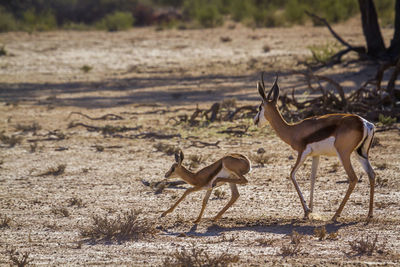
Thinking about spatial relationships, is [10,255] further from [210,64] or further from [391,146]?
[210,64]

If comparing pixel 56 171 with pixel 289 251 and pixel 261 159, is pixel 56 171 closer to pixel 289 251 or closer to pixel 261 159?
pixel 261 159

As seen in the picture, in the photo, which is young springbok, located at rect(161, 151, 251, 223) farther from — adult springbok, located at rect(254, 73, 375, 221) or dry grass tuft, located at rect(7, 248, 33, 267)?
dry grass tuft, located at rect(7, 248, 33, 267)

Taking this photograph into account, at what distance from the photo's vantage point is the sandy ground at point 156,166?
6.73 m

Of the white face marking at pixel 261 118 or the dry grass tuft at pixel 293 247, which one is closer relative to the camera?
the dry grass tuft at pixel 293 247

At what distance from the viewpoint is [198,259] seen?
6.02 meters

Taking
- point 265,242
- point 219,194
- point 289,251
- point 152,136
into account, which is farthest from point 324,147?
point 152,136

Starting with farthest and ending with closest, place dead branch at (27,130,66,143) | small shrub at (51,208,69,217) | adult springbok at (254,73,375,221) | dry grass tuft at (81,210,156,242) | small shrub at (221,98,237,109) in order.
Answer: small shrub at (221,98,237,109), dead branch at (27,130,66,143), small shrub at (51,208,69,217), adult springbok at (254,73,375,221), dry grass tuft at (81,210,156,242)

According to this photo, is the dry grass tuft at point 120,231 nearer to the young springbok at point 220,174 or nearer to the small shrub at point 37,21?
the young springbok at point 220,174

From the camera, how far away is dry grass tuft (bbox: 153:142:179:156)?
38.3ft

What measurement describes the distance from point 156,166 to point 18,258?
15.1 ft

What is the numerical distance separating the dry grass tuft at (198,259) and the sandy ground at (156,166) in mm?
162

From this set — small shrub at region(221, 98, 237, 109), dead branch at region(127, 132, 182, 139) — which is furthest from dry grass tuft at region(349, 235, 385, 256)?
small shrub at region(221, 98, 237, 109)

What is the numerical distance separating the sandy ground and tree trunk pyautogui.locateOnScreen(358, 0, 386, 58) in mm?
1196

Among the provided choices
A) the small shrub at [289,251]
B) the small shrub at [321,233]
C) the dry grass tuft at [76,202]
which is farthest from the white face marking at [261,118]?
the dry grass tuft at [76,202]
